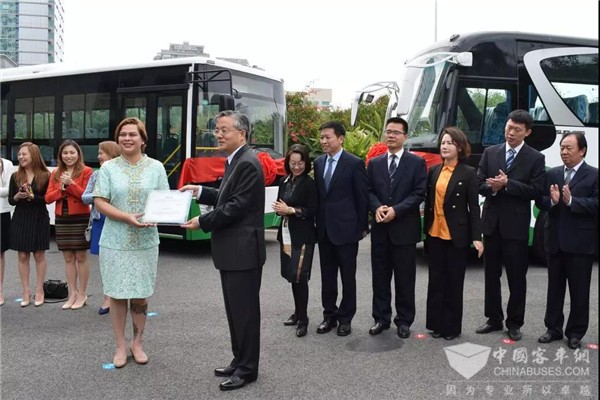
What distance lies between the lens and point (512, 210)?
4910 millimetres

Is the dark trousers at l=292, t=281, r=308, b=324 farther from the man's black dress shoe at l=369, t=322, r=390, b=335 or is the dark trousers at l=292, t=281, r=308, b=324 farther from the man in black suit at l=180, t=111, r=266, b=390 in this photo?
the man in black suit at l=180, t=111, r=266, b=390

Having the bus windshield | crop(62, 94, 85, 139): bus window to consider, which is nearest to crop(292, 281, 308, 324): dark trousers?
the bus windshield

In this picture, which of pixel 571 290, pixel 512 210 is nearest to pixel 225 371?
pixel 512 210

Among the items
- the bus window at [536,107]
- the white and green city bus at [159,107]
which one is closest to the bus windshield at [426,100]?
the bus window at [536,107]

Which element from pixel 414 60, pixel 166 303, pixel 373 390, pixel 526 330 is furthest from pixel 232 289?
pixel 414 60

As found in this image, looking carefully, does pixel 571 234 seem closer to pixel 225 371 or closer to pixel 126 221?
pixel 225 371

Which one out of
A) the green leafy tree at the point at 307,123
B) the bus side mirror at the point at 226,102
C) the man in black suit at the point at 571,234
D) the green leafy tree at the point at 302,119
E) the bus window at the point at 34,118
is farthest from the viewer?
the green leafy tree at the point at 302,119

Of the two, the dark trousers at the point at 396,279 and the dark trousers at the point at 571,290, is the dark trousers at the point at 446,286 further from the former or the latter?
the dark trousers at the point at 571,290

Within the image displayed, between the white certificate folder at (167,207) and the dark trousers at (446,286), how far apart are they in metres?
2.32

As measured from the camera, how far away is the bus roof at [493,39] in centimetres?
A: 780

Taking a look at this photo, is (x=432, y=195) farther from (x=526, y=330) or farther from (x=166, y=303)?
(x=166, y=303)

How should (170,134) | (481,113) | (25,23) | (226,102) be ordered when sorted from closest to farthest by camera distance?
(481,113) → (226,102) → (170,134) → (25,23)

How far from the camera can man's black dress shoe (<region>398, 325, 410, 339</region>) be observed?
494 cm

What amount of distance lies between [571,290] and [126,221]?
3.65m
